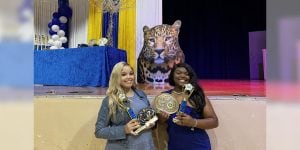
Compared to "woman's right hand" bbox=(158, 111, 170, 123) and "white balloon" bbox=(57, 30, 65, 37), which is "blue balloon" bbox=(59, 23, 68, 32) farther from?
"woman's right hand" bbox=(158, 111, 170, 123)

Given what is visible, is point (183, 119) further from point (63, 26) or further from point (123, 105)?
point (63, 26)

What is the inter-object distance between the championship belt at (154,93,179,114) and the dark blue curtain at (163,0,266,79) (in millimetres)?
9216

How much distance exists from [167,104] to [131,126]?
241 millimetres

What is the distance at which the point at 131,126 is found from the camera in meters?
2.04

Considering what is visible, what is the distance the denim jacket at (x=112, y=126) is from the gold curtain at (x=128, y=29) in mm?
5312

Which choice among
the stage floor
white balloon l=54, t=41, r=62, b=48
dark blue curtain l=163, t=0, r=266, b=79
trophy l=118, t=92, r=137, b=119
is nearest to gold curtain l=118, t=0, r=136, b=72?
white balloon l=54, t=41, r=62, b=48

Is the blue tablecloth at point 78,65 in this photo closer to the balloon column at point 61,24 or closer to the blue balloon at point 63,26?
the balloon column at point 61,24

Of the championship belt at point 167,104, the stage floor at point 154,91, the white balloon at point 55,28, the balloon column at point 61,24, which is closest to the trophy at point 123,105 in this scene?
the championship belt at point 167,104

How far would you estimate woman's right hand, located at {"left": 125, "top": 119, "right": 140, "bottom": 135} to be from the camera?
6.67ft

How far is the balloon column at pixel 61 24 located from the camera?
897 centimetres

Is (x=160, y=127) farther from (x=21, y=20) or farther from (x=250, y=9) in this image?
(x=250, y=9)

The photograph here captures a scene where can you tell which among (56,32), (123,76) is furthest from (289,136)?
(56,32)

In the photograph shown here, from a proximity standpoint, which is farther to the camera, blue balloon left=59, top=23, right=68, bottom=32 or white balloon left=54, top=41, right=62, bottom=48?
blue balloon left=59, top=23, right=68, bottom=32

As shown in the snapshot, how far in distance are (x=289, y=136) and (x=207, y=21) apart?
11371 mm
